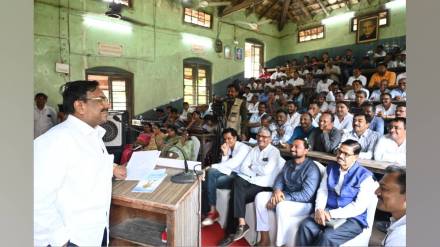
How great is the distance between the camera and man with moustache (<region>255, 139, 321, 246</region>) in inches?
72.9

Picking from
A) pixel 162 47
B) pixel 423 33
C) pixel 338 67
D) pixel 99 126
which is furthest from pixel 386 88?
pixel 99 126

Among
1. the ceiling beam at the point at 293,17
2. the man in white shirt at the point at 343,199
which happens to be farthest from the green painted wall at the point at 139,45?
the man in white shirt at the point at 343,199

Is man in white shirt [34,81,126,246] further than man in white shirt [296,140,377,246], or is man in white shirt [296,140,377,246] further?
man in white shirt [296,140,377,246]

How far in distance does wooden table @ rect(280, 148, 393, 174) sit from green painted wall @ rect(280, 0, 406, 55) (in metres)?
0.58

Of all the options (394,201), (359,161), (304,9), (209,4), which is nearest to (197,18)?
(209,4)

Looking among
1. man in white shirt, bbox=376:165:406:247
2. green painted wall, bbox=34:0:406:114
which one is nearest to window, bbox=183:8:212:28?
green painted wall, bbox=34:0:406:114

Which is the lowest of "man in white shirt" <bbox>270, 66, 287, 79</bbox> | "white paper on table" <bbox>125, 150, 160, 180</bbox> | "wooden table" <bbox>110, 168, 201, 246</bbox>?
"wooden table" <bbox>110, 168, 201, 246</bbox>

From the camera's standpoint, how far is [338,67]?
6.01 feet

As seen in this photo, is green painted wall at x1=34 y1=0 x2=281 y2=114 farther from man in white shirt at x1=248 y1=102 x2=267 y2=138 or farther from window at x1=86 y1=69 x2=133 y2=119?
man in white shirt at x1=248 y1=102 x2=267 y2=138

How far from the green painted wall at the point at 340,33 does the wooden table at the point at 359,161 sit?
0.58 m

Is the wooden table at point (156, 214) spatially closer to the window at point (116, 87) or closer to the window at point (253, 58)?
the window at point (116, 87)

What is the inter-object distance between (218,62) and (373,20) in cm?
85

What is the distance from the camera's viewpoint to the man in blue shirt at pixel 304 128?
186 cm

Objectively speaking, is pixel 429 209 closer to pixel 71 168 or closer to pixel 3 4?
pixel 71 168
